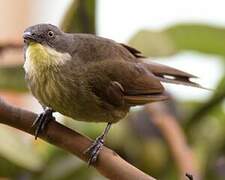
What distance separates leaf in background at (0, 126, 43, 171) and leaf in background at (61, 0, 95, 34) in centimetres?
27

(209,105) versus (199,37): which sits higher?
(199,37)

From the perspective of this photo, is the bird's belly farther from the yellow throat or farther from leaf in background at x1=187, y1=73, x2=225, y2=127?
leaf in background at x1=187, y1=73, x2=225, y2=127

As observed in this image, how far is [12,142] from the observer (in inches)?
55.7

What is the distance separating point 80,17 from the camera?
1564 millimetres

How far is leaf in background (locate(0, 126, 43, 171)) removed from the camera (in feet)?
4.56

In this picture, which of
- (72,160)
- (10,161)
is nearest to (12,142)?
(10,161)

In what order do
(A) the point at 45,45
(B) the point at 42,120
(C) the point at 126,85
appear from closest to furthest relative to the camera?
(B) the point at 42,120, (A) the point at 45,45, (C) the point at 126,85

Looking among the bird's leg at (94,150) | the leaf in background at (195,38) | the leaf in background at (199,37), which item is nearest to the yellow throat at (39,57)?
the bird's leg at (94,150)

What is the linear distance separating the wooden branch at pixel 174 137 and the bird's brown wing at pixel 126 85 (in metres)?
0.14

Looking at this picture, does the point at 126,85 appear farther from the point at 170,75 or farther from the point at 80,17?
the point at 80,17

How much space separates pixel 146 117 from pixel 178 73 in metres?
0.28

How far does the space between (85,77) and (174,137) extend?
0.96ft

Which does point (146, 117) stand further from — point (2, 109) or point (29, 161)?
point (2, 109)

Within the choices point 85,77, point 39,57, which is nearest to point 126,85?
point 85,77
